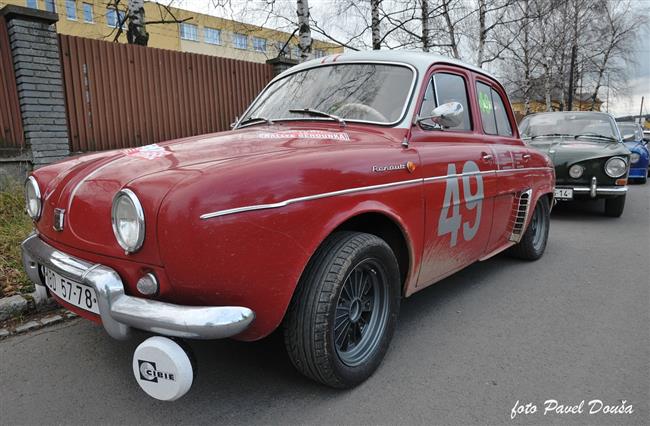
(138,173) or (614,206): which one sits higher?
(138,173)

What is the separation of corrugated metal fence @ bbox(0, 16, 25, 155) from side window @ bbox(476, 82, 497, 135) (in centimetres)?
538

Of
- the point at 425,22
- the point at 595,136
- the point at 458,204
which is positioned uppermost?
the point at 425,22

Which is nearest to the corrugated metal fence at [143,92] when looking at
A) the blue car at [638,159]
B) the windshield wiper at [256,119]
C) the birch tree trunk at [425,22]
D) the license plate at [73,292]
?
the windshield wiper at [256,119]

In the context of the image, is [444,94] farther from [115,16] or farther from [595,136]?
[115,16]

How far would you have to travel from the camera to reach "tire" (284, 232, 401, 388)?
195 cm

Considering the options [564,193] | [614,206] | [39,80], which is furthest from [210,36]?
[614,206]

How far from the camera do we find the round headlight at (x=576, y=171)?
634cm

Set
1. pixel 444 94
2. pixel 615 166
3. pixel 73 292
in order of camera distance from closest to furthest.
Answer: pixel 73 292, pixel 444 94, pixel 615 166

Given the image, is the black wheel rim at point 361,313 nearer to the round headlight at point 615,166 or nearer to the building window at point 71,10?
the round headlight at point 615,166

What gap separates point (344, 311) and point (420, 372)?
56cm

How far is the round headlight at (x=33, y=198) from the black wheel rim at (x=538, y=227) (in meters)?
4.05

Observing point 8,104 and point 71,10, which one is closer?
point 8,104

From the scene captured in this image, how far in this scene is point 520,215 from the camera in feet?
12.7

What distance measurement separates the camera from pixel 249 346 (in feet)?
8.71
